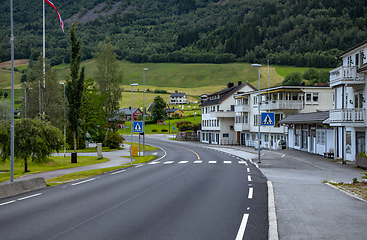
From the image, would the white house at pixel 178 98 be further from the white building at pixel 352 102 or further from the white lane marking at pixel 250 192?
the white lane marking at pixel 250 192

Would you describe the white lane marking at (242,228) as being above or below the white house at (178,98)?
below

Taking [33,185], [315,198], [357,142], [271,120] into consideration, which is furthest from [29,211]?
[357,142]

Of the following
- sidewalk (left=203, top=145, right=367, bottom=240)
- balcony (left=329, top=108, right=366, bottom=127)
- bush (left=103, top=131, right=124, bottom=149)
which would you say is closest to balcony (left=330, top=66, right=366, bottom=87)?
balcony (left=329, top=108, right=366, bottom=127)

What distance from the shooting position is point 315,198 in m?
12.0

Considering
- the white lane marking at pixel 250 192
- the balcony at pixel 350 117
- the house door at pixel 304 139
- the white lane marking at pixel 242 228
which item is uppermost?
the balcony at pixel 350 117

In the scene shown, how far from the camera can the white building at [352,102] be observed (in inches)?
1017

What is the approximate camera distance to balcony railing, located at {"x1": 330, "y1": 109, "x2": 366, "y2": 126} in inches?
1006

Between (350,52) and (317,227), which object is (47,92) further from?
(317,227)

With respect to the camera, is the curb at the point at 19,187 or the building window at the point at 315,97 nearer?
the curb at the point at 19,187

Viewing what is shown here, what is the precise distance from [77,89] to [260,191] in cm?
2851

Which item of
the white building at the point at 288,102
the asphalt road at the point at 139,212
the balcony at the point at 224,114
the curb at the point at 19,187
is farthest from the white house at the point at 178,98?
the asphalt road at the point at 139,212

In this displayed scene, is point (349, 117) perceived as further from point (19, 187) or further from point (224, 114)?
point (224, 114)

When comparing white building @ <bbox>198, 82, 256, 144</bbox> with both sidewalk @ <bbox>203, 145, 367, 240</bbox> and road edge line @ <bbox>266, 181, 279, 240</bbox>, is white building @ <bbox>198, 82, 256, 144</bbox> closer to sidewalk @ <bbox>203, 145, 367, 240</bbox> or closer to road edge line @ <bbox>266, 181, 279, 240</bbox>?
sidewalk @ <bbox>203, 145, 367, 240</bbox>

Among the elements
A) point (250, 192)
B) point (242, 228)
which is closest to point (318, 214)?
point (242, 228)
